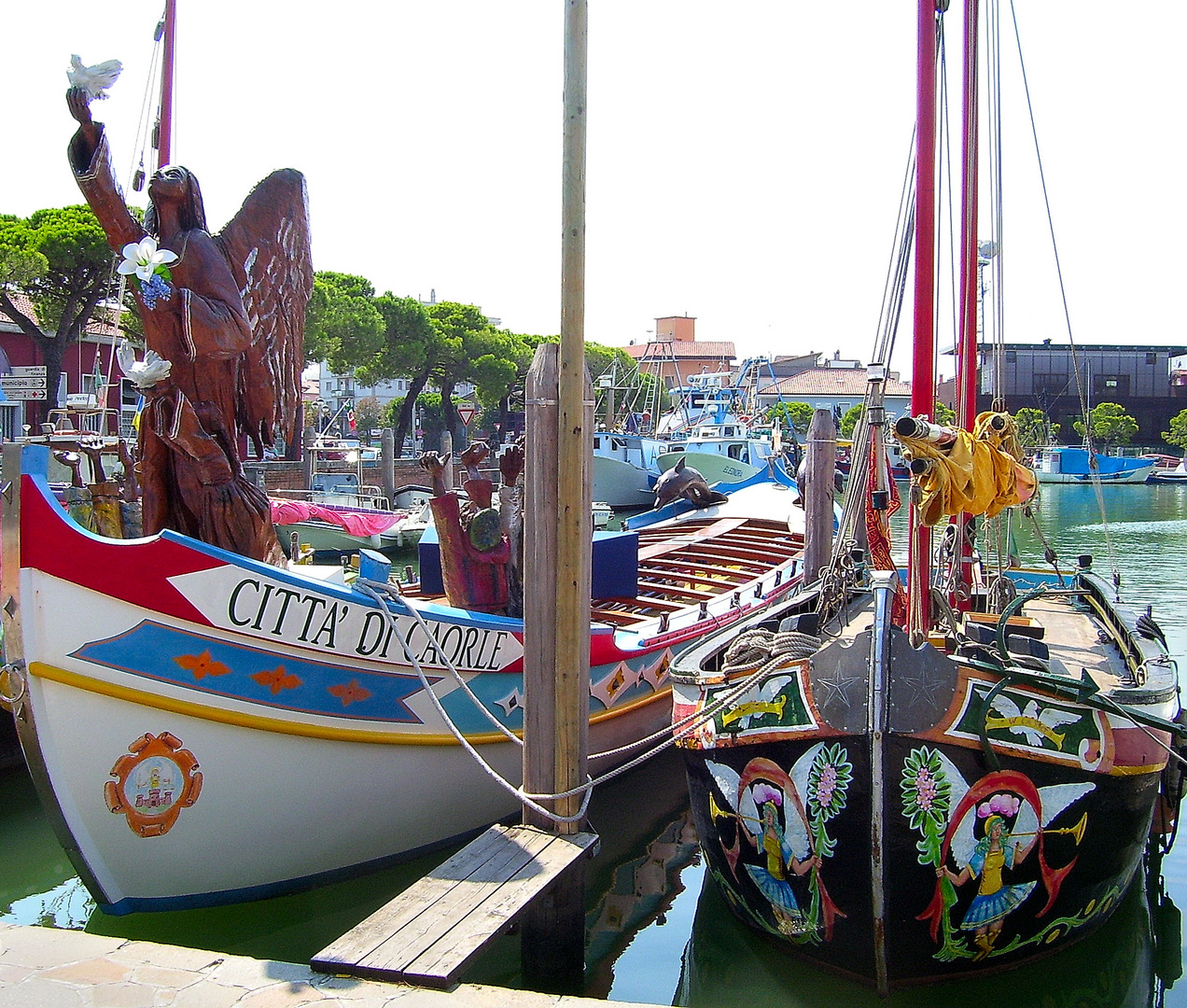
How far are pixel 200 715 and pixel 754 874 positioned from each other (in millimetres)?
3295

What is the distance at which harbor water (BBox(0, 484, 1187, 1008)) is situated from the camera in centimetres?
604

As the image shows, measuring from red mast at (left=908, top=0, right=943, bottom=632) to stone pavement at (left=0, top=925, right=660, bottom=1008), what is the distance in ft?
13.2

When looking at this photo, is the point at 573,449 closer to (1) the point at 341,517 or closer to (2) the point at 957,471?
(2) the point at 957,471

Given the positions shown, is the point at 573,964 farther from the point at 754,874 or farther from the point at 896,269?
the point at 896,269

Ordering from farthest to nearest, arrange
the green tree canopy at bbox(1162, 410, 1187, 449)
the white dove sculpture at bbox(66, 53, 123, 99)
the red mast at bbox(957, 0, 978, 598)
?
the green tree canopy at bbox(1162, 410, 1187, 449)
the red mast at bbox(957, 0, 978, 598)
the white dove sculpture at bbox(66, 53, 123, 99)

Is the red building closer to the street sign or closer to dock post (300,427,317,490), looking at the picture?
the street sign

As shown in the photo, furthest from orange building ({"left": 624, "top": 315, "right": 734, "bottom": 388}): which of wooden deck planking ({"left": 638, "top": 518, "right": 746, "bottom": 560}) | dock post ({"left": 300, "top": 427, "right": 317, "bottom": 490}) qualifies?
wooden deck planking ({"left": 638, "top": 518, "right": 746, "bottom": 560})

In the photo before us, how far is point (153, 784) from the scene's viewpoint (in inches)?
230

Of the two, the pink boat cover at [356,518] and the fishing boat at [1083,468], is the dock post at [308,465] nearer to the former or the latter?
the pink boat cover at [356,518]

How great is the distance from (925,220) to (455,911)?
5426 millimetres

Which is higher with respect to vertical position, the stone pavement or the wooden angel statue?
the wooden angel statue

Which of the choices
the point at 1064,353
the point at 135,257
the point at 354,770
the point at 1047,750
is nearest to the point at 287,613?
the point at 354,770

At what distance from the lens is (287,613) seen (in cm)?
605

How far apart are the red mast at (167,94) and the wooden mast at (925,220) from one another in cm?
557
